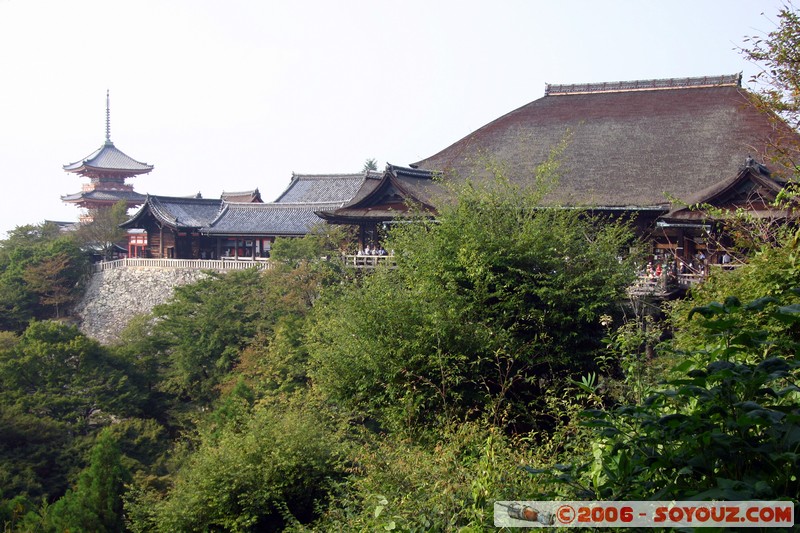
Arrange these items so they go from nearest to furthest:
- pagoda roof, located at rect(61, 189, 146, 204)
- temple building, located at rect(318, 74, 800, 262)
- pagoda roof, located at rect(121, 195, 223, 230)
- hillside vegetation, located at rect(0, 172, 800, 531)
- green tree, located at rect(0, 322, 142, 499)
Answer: hillside vegetation, located at rect(0, 172, 800, 531), green tree, located at rect(0, 322, 142, 499), temple building, located at rect(318, 74, 800, 262), pagoda roof, located at rect(121, 195, 223, 230), pagoda roof, located at rect(61, 189, 146, 204)

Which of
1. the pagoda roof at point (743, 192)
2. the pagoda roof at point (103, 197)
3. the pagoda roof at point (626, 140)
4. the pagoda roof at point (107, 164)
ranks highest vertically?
the pagoda roof at point (107, 164)

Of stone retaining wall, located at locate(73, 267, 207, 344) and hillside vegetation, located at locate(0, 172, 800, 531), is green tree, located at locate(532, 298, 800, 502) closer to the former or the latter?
hillside vegetation, located at locate(0, 172, 800, 531)

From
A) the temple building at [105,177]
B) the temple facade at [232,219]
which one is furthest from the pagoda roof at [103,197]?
the temple facade at [232,219]

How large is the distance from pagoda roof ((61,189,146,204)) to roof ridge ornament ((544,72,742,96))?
1180 inches

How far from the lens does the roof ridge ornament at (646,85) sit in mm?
24234

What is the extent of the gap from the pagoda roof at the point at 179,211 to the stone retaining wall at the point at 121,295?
8.16ft

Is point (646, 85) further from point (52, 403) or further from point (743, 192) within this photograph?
point (52, 403)

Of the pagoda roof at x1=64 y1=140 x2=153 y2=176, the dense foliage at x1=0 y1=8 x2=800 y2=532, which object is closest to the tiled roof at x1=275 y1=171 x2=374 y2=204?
the dense foliage at x1=0 y1=8 x2=800 y2=532

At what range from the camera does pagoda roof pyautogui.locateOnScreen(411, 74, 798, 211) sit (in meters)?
20.7

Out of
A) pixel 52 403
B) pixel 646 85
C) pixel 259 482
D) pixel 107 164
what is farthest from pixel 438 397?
pixel 107 164

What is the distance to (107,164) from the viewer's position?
4800 centimetres

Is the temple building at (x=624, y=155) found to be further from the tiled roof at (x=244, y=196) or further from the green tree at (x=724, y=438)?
the green tree at (x=724, y=438)

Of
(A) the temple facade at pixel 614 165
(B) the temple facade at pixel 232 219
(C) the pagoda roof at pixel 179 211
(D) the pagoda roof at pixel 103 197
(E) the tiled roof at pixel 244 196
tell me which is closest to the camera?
(A) the temple facade at pixel 614 165

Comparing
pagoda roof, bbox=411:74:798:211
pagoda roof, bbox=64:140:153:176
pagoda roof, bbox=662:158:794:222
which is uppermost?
pagoda roof, bbox=64:140:153:176
